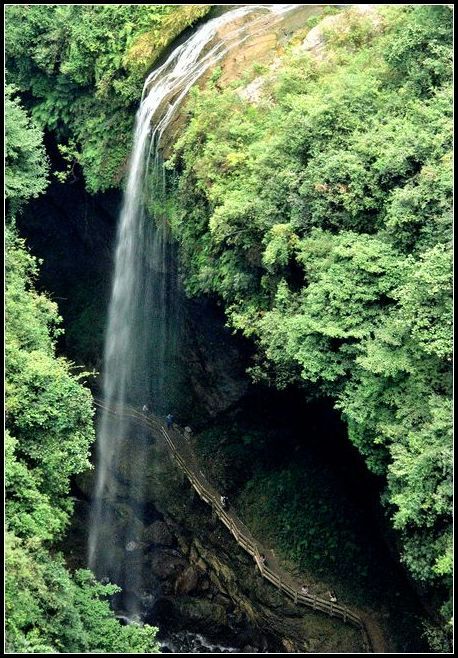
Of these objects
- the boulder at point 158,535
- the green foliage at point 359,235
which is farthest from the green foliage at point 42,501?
the boulder at point 158,535

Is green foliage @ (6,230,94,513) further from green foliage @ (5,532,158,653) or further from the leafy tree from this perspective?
green foliage @ (5,532,158,653)

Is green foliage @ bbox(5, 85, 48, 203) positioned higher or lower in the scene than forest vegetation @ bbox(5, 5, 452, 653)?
higher

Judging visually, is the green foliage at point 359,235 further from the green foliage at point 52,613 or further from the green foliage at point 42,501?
the green foliage at point 52,613

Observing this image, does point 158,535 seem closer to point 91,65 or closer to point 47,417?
point 47,417

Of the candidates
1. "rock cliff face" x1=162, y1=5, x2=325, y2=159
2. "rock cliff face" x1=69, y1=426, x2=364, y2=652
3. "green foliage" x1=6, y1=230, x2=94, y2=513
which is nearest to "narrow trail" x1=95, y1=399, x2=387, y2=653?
"rock cliff face" x1=69, y1=426, x2=364, y2=652

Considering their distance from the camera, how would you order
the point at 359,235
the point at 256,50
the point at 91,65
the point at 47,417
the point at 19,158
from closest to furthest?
the point at 47,417 → the point at 359,235 → the point at 19,158 → the point at 256,50 → the point at 91,65

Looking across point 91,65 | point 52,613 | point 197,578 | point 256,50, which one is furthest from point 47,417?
point 91,65
